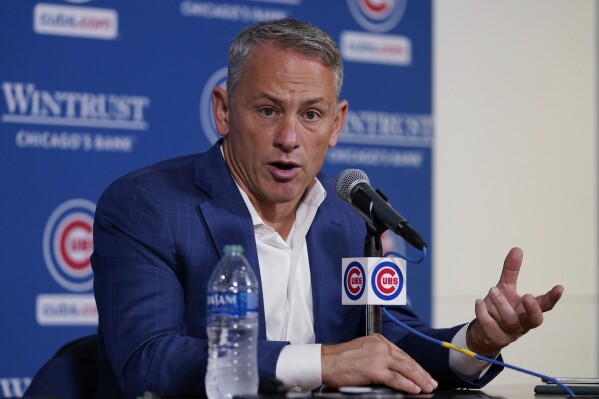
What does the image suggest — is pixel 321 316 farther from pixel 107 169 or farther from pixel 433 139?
pixel 433 139

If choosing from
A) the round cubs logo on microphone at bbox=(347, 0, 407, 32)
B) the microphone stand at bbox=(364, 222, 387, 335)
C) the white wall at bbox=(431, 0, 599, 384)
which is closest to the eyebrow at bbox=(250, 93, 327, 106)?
the microphone stand at bbox=(364, 222, 387, 335)

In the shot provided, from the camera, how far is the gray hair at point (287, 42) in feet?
8.33

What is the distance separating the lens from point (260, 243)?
263cm

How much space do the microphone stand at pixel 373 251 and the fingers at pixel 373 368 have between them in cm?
9

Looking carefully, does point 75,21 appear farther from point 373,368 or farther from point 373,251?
point 373,368

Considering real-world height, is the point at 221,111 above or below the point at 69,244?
above

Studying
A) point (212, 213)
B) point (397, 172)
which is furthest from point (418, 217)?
point (212, 213)

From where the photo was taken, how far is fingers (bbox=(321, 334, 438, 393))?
1987 millimetres

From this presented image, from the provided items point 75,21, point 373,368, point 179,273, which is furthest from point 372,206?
point 75,21

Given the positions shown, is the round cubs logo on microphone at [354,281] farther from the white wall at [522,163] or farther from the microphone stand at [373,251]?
the white wall at [522,163]

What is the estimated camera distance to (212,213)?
250 centimetres

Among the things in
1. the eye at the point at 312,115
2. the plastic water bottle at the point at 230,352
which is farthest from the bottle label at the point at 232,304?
the eye at the point at 312,115

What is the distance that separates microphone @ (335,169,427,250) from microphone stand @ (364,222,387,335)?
0.01 m

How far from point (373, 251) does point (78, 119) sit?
200cm
